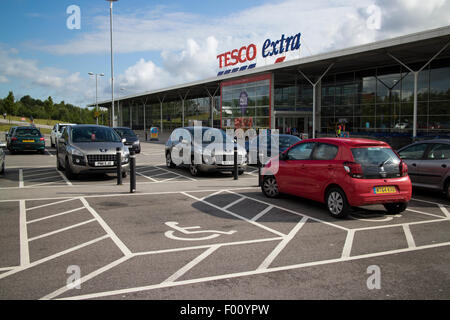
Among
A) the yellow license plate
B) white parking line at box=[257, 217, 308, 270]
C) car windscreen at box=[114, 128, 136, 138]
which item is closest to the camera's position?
white parking line at box=[257, 217, 308, 270]

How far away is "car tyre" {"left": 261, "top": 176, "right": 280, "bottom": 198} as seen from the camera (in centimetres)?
951

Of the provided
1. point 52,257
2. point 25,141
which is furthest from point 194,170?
point 25,141

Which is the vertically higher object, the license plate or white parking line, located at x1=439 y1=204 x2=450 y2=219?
the license plate

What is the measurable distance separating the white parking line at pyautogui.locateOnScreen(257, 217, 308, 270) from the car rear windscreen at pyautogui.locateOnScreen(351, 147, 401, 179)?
1464 millimetres

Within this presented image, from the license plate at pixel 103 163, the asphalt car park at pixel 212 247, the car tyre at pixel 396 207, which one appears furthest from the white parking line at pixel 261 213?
the license plate at pixel 103 163

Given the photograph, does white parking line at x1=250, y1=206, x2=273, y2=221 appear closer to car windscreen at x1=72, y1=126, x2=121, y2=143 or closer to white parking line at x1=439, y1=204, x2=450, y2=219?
white parking line at x1=439, y1=204, x2=450, y2=219

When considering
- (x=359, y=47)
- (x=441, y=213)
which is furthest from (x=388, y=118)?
(x=441, y=213)

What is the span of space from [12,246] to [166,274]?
2619 millimetres

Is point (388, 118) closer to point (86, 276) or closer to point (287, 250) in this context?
point (287, 250)

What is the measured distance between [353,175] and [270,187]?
2818mm

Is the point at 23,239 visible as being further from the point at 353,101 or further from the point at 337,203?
the point at 353,101

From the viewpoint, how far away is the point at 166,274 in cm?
459

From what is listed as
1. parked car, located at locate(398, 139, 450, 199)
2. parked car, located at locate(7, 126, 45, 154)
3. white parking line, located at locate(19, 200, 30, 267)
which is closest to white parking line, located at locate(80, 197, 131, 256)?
white parking line, located at locate(19, 200, 30, 267)
